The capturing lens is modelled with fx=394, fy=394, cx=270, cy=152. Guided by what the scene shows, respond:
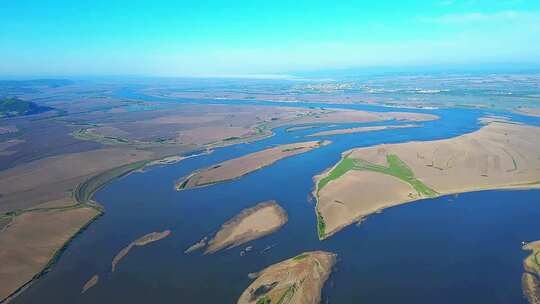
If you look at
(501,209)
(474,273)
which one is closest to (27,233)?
(474,273)

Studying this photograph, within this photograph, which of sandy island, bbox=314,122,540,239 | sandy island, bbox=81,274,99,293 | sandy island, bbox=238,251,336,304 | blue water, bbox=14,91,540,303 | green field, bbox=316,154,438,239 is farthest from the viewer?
green field, bbox=316,154,438,239

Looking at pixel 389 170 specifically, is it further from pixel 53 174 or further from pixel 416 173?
pixel 53 174

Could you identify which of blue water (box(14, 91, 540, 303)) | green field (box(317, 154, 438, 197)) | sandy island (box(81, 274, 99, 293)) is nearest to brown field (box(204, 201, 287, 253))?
blue water (box(14, 91, 540, 303))

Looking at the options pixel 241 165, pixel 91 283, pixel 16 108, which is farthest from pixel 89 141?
pixel 16 108

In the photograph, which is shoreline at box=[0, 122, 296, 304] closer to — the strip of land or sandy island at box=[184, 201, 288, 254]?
sandy island at box=[184, 201, 288, 254]

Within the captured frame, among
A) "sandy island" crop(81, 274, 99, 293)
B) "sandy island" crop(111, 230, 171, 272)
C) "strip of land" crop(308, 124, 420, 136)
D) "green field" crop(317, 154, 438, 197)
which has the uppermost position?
"strip of land" crop(308, 124, 420, 136)

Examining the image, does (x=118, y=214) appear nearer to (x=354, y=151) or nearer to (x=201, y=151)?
(x=201, y=151)

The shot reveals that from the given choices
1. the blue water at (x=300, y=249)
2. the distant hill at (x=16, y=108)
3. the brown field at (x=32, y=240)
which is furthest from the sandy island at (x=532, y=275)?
the distant hill at (x=16, y=108)
